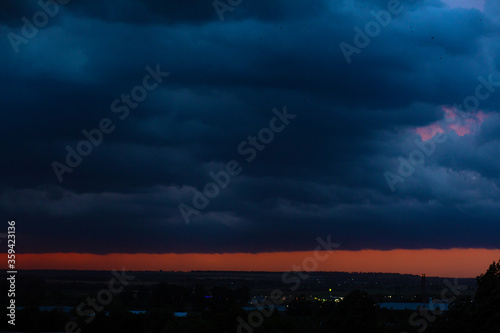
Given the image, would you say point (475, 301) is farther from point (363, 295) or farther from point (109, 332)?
point (109, 332)

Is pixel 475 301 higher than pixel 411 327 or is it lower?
higher

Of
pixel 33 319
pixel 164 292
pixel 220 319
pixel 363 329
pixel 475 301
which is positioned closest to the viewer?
pixel 475 301

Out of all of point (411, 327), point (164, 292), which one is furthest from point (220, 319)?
point (164, 292)

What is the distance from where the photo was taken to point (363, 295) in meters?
57.6

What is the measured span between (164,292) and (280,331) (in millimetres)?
125621

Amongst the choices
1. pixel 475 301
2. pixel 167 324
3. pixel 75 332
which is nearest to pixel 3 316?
pixel 75 332

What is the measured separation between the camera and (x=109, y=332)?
85.4 meters

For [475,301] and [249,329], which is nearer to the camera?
[475,301]

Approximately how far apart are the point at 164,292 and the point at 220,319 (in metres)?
117

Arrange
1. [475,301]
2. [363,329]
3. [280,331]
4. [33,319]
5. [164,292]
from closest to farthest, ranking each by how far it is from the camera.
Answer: [475,301], [363,329], [280,331], [33,319], [164,292]

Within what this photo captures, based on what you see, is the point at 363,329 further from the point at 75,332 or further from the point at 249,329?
the point at 75,332

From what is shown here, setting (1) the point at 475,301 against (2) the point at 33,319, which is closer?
(1) the point at 475,301

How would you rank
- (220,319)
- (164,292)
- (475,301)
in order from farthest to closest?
(164,292)
(220,319)
(475,301)

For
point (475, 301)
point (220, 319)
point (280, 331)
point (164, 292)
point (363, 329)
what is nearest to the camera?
point (475, 301)
